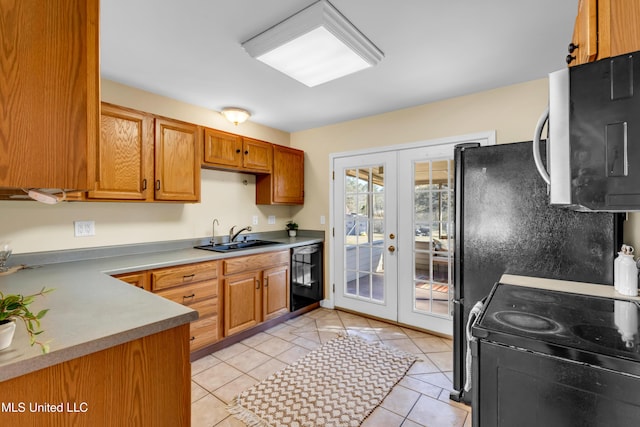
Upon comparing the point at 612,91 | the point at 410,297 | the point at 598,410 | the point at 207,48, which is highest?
the point at 207,48

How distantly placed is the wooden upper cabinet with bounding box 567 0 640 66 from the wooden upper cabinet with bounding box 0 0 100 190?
62.1 inches

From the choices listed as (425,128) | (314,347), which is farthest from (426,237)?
(314,347)

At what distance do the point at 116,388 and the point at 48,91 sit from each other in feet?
3.13

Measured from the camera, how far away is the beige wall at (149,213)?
214 cm

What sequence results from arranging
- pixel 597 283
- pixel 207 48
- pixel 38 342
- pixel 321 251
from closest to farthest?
1. pixel 38 342
2. pixel 597 283
3. pixel 207 48
4. pixel 321 251

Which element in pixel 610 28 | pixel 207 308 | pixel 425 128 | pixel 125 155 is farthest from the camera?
pixel 425 128

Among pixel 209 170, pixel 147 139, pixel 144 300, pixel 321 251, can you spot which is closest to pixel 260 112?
pixel 209 170

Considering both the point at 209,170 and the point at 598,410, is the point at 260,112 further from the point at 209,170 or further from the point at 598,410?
the point at 598,410

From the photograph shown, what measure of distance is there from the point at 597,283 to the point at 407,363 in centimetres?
150

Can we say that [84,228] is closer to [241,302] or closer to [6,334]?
[241,302]

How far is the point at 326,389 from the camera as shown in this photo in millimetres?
2121

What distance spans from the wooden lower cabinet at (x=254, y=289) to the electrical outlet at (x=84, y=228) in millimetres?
1080

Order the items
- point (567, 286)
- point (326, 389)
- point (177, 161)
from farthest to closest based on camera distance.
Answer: point (177, 161), point (326, 389), point (567, 286)

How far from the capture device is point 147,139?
97.8 inches
